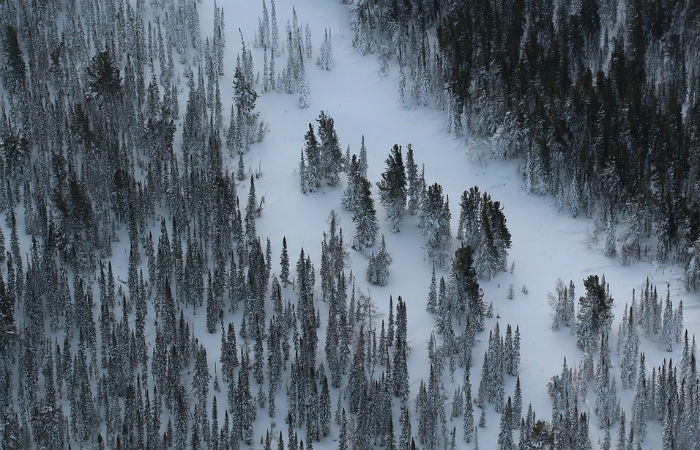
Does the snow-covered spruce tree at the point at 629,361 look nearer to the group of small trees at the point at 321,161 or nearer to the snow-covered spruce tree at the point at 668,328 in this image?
the snow-covered spruce tree at the point at 668,328

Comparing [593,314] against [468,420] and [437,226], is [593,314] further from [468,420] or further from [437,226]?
[437,226]

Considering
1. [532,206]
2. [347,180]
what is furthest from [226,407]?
[532,206]

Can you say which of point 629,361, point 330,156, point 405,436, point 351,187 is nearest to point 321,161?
point 330,156

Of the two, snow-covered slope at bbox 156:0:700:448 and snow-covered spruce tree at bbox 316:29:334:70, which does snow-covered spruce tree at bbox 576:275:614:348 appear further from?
snow-covered spruce tree at bbox 316:29:334:70

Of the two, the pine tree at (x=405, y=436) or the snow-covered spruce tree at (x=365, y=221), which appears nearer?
the pine tree at (x=405, y=436)

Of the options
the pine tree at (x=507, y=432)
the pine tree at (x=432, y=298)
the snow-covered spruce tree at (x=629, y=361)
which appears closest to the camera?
the pine tree at (x=507, y=432)

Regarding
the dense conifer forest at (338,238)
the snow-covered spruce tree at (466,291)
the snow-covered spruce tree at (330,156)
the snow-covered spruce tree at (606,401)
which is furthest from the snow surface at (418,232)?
the snow-covered spruce tree at (466,291)
